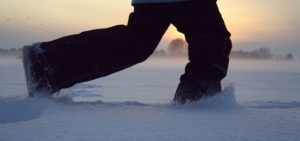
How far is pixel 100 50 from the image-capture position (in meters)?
1.90

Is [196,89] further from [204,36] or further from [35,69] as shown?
[35,69]

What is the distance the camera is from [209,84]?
1984 millimetres

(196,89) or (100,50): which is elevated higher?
(100,50)

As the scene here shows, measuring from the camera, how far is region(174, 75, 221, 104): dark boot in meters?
1.96

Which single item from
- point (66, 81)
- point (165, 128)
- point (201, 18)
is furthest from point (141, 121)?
point (201, 18)

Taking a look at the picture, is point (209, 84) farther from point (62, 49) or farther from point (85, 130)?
point (85, 130)

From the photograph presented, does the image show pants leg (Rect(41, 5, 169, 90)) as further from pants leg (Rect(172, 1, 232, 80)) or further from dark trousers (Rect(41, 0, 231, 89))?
pants leg (Rect(172, 1, 232, 80))

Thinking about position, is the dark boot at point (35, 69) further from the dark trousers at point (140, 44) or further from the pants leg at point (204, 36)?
the pants leg at point (204, 36)

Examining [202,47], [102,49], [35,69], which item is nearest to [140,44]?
[102,49]

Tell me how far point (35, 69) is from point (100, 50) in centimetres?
30

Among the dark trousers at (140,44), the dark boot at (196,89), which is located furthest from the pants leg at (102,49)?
the dark boot at (196,89)

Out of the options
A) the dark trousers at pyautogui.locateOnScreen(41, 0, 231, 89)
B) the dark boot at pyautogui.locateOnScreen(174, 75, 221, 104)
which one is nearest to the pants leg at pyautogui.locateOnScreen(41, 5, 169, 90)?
the dark trousers at pyautogui.locateOnScreen(41, 0, 231, 89)

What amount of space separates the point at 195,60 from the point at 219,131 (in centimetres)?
88

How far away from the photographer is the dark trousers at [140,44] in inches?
73.8
